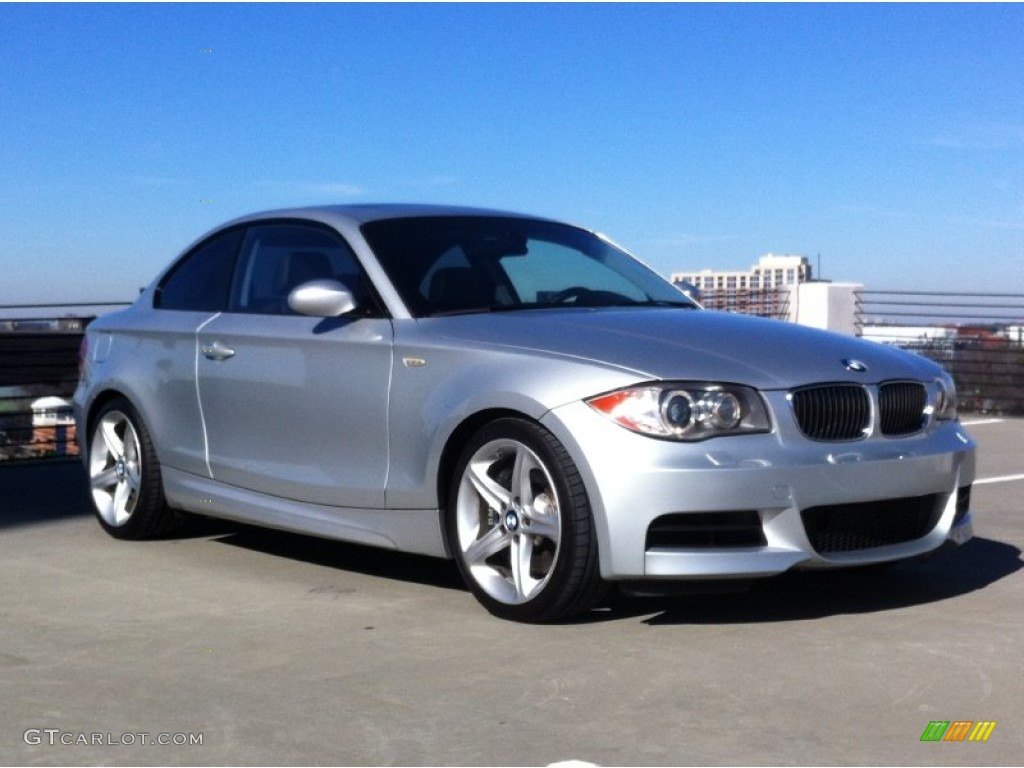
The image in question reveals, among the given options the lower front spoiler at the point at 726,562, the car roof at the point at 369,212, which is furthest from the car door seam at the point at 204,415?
the lower front spoiler at the point at 726,562

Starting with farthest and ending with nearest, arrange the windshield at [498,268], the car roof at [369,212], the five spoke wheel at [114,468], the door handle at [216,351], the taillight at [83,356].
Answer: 1. the taillight at [83,356]
2. the five spoke wheel at [114,468]
3. the door handle at [216,351]
4. the car roof at [369,212]
5. the windshield at [498,268]

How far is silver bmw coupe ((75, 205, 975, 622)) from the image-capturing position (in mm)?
4988

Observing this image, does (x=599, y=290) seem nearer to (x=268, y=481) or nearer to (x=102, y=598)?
(x=268, y=481)

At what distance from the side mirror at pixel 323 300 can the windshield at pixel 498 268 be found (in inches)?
8.9

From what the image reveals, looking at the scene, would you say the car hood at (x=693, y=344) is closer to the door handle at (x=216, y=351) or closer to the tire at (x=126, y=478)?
the door handle at (x=216, y=351)

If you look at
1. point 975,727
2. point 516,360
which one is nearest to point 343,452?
point 516,360

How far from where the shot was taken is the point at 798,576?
607cm

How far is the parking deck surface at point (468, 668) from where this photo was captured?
384 cm

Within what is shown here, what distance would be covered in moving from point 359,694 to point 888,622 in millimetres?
1936

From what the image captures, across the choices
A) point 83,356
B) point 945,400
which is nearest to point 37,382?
point 83,356

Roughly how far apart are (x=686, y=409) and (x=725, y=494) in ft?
1.00

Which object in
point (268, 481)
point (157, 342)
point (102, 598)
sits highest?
point (157, 342)

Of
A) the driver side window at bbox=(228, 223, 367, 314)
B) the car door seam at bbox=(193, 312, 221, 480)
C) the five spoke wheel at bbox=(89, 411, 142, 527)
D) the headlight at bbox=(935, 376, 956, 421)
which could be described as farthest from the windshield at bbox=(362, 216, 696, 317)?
the five spoke wheel at bbox=(89, 411, 142, 527)

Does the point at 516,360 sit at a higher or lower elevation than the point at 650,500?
higher
